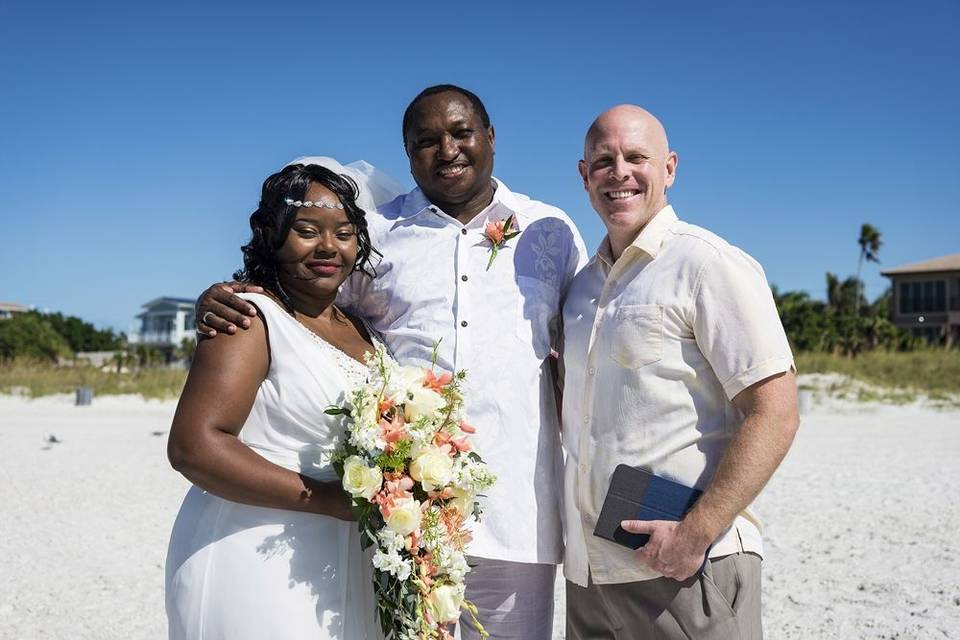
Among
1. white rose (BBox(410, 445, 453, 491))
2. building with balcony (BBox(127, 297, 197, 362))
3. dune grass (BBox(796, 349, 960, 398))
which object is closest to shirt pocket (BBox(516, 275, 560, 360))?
white rose (BBox(410, 445, 453, 491))

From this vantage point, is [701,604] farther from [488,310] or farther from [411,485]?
[488,310]

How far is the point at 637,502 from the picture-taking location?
3.60 metres

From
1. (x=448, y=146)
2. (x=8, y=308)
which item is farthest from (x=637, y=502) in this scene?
(x=8, y=308)

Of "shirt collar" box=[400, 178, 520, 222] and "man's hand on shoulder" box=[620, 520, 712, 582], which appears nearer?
"man's hand on shoulder" box=[620, 520, 712, 582]

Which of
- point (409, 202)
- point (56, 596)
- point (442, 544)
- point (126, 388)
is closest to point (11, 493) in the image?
point (56, 596)

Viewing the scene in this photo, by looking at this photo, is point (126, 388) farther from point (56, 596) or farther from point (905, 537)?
point (905, 537)

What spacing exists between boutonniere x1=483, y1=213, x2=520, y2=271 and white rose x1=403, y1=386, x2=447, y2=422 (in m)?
1.27

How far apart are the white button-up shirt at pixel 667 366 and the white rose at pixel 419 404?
82 cm

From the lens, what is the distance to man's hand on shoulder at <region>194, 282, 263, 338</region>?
345 cm

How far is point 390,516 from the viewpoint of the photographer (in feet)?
10.5

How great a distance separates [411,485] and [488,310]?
52.4 inches

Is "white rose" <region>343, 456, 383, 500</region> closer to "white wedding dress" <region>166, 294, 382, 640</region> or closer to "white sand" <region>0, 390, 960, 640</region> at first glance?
"white wedding dress" <region>166, 294, 382, 640</region>

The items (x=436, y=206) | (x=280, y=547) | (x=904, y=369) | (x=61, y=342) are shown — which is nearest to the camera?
(x=280, y=547)

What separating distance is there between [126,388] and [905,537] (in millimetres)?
28169
